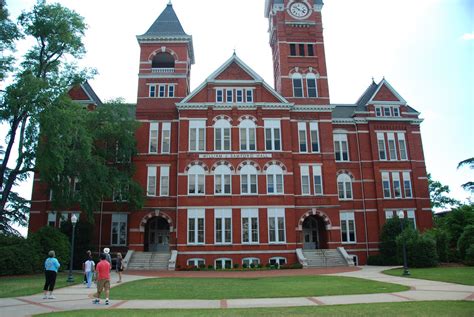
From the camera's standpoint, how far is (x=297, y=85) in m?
40.5

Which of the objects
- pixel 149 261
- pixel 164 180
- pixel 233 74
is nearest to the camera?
pixel 149 261

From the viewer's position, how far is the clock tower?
4019cm

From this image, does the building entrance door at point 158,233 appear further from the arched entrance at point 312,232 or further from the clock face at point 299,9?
the clock face at point 299,9

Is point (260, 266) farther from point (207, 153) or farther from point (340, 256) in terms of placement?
point (207, 153)

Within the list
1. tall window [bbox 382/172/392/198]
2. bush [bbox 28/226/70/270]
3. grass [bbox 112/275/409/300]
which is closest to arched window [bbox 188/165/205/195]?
bush [bbox 28/226/70/270]

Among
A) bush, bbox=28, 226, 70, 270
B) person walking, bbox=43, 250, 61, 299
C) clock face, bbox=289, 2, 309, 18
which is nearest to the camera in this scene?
person walking, bbox=43, 250, 61, 299

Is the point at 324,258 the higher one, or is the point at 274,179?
the point at 274,179

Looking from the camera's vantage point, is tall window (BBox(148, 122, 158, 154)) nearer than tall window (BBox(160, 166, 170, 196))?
No

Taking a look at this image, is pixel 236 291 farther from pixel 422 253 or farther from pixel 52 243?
pixel 422 253

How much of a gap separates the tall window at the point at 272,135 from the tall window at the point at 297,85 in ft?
14.0

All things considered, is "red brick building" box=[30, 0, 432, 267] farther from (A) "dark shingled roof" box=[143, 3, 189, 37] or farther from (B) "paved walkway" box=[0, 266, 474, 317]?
(B) "paved walkway" box=[0, 266, 474, 317]

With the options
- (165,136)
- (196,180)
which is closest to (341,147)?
(196,180)

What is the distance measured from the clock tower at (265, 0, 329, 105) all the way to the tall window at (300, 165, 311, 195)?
6.89m

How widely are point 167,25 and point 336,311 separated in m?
37.4
